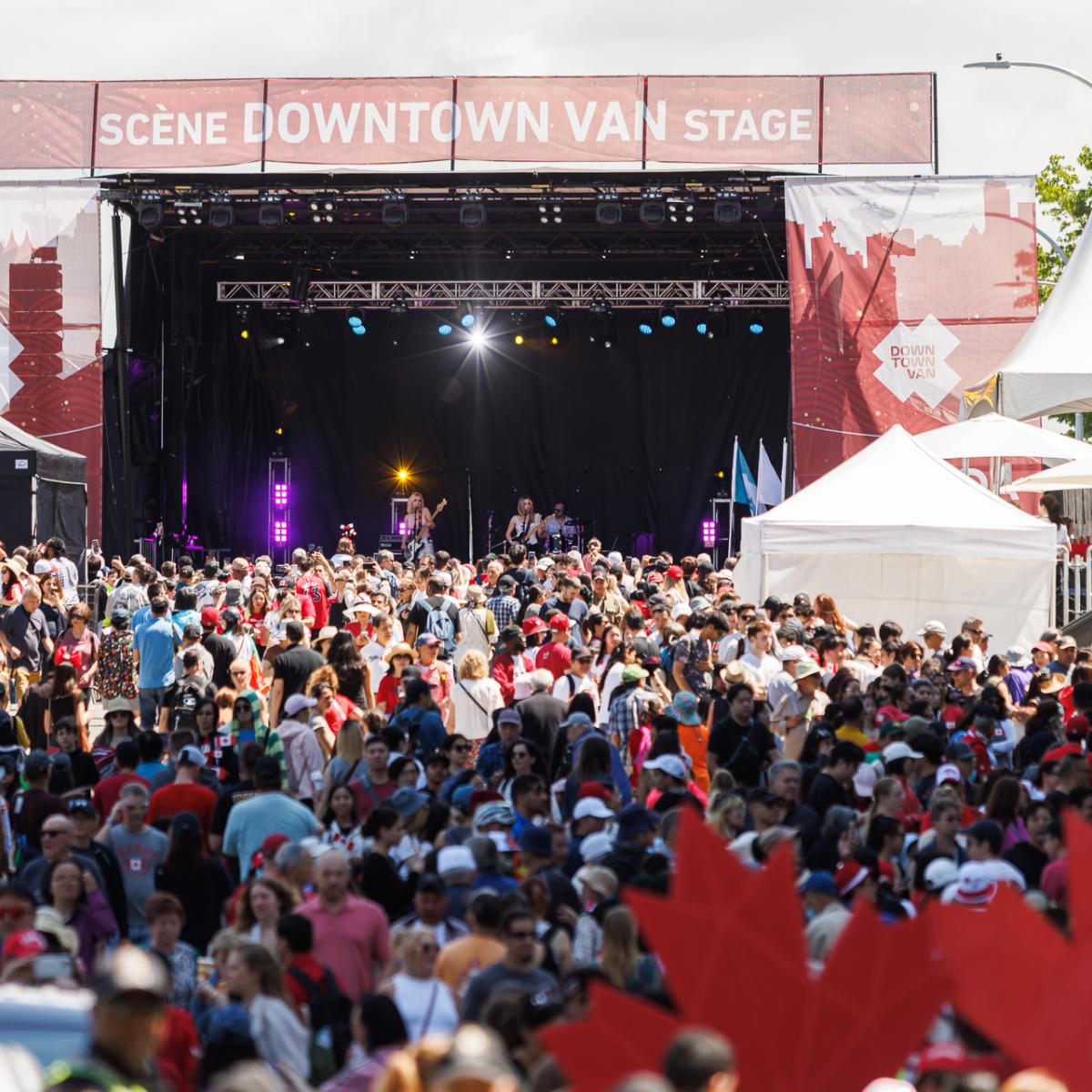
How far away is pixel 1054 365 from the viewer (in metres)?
14.7

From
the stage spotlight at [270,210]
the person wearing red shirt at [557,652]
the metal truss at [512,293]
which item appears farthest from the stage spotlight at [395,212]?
the person wearing red shirt at [557,652]

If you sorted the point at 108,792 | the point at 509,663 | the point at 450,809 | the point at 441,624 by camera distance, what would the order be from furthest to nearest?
the point at 441,624, the point at 509,663, the point at 108,792, the point at 450,809

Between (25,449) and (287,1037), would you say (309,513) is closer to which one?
(25,449)

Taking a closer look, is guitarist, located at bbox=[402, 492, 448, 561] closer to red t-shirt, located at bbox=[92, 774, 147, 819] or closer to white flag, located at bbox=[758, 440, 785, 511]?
white flag, located at bbox=[758, 440, 785, 511]

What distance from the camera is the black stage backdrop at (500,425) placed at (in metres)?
29.1

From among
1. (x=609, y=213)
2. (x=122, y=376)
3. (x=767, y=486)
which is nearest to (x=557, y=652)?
(x=609, y=213)

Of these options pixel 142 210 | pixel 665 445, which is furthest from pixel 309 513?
pixel 142 210

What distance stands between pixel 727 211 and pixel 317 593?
896 cm

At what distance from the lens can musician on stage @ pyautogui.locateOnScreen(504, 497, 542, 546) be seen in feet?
94.3

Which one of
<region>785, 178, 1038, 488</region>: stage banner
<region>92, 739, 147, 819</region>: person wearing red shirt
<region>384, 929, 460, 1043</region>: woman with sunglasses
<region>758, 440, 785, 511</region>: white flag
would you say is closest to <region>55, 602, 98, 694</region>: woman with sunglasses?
<region>92, 739, 147, 819</region>: person wearing red shirt

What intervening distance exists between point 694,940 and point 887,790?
3.85 meters

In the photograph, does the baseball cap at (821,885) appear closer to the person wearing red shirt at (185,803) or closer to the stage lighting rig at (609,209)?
the person wearing red shirt at (185,803)

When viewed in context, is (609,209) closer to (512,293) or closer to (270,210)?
(270,210)

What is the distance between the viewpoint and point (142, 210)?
2164 centimetres
